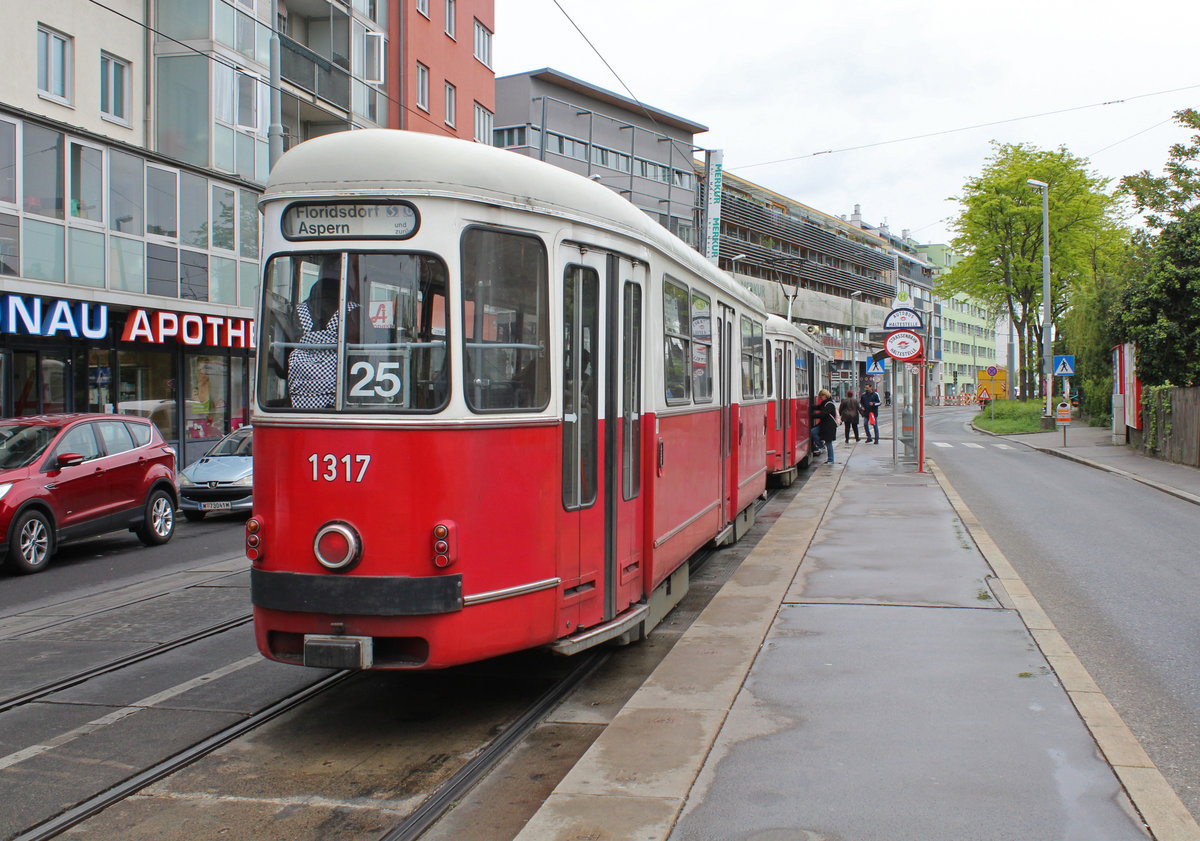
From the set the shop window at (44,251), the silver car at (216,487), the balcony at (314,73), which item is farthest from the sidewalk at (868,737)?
the balcony at (314,73)

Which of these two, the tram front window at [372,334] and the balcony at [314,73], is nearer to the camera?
the tram front window at [372,334]

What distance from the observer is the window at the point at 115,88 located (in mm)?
20688

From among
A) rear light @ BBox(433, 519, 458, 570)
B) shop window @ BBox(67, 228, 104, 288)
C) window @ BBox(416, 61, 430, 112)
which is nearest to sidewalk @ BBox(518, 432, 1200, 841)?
rear light @ BBox(433, 519, 458, 570)

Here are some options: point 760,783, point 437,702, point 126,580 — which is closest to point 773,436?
point 126,580

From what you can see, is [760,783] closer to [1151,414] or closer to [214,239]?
[214,239]

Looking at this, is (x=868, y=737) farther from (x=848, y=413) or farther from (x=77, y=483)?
(x=848, y=413)

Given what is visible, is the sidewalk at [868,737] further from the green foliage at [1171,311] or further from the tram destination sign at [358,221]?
the green foliage at [1171,311]

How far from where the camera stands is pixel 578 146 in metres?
52.6

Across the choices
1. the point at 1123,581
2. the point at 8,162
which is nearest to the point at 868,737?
the point at 1123,581

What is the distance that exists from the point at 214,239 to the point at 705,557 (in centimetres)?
1480

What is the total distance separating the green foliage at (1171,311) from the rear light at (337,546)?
28019 millimetres

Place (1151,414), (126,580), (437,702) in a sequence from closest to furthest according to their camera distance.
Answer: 1. (437,702)
2. (126,580)
3. (1151,414)

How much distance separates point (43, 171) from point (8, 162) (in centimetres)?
88

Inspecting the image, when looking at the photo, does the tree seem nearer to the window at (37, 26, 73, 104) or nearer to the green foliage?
the green foliage
